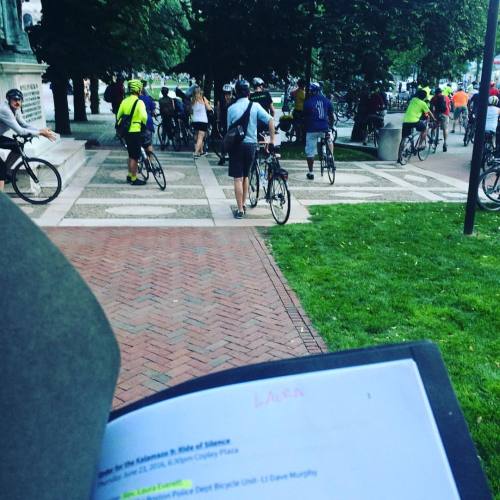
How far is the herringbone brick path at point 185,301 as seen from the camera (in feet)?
14.6

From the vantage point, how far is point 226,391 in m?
0.99

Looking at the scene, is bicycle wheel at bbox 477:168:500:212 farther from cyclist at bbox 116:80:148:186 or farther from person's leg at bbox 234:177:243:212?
cyclist at bbox 116:80:148:186

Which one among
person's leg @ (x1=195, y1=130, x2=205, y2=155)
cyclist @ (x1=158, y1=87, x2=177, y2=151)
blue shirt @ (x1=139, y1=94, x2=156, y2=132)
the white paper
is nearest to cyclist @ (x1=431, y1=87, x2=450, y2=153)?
person's leg @ (x1=195, y1=130, x2=205, y2=155)

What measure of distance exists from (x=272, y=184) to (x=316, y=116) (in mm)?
3789

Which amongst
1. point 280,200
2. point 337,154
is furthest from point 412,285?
point 337,154

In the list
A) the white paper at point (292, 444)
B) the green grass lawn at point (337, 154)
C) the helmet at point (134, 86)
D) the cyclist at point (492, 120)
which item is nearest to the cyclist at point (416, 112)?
the cyclist at point (492, 120)

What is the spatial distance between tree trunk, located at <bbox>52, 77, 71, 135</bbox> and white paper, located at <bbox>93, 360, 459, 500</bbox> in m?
18.0

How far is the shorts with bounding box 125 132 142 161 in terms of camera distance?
11.2 m

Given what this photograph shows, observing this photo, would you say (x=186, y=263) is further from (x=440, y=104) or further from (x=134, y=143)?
(x=440, y=104)

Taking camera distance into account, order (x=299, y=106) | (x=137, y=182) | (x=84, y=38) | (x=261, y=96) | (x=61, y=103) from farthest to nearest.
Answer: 1. (x=299, y=106)
2. (x=61, y=103)
3. (x=84, y=38)
4. (x=261, y=96)
5. (x=137, y=182)

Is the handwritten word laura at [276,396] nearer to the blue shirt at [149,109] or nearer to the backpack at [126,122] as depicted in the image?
the backpack at [126,122]

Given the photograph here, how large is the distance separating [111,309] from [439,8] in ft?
46.8

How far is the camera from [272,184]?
8.99 m

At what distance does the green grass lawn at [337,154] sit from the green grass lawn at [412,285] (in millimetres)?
6945
